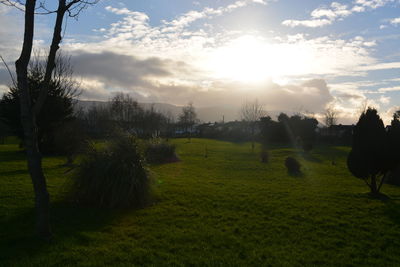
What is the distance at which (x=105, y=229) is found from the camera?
702cm

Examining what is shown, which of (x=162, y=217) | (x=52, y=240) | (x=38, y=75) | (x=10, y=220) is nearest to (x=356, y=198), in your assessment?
(x=162, y=217)

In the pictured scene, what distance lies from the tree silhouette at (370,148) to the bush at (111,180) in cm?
989

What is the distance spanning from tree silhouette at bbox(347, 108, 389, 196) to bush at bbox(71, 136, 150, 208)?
989 centimetres

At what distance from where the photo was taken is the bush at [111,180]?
9.02m

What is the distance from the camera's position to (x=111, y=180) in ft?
29.9

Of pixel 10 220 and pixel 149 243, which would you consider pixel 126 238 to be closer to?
pixel 149 243

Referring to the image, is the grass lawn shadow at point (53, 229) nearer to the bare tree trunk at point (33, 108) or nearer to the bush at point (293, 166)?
the bare tree trunk at point (33, 108)

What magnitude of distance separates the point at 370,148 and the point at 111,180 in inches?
449

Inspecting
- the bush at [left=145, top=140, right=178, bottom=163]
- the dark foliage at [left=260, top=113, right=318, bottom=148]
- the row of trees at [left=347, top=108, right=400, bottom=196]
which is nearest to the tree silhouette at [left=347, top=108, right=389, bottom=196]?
the row of trees at [left=347, top=108, right=400, bottom=196]

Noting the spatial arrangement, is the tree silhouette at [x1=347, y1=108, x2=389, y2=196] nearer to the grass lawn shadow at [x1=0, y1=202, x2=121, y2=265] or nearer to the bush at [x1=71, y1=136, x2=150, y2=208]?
the bush at [x1=71, y1=136, x2=150, y2=208]

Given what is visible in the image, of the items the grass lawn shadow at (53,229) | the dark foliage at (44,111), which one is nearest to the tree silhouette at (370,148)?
the grass lawn shadow at (53,229)

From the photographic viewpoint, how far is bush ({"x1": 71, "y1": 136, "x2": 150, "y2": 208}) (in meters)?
9.02

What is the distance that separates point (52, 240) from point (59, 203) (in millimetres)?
3397

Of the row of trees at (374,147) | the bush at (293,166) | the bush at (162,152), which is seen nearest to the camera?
the row of trees at (374,147)
